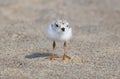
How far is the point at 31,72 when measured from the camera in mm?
6941

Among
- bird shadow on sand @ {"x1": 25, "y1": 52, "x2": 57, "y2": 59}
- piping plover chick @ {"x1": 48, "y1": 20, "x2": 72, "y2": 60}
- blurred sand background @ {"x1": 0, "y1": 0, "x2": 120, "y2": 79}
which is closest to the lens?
blurred sand background @ {"x1": 0, "y1": 0, "x2": 120, "y2": 79}

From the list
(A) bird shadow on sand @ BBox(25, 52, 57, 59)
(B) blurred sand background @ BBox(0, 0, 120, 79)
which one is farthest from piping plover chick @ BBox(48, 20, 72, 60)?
(A) bird shadow on sand @ BBox(25, 52, 57, 59)

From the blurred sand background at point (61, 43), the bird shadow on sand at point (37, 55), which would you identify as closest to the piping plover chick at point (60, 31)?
the blurred sand background at point (61, 43)

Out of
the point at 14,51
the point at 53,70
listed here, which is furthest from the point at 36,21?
the point at 53,70

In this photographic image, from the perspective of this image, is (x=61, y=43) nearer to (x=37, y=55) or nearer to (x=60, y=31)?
(x=37, y=55)

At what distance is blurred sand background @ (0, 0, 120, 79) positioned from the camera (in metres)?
7.03

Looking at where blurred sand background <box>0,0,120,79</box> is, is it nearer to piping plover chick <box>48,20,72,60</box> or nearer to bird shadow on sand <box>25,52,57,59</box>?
bird shadow on sand <box>25,52,57,59</box>

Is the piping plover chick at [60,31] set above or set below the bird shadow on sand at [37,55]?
above

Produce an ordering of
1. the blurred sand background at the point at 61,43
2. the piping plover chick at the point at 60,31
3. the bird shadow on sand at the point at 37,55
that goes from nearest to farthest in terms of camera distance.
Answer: the blurred sand background at the point at 61,43 → the piping plover chick at the point at 60,31 → the bird shadow on sand at the point at 37,55

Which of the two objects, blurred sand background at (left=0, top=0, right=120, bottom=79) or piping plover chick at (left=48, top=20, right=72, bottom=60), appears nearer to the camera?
blurred sand background at (left=0, top=0, right=120, bottom=79)

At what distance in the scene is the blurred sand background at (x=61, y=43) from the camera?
23.1 ft

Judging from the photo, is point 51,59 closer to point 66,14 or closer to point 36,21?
point 36,21

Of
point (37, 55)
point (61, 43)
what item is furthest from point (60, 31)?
point (61, 43)

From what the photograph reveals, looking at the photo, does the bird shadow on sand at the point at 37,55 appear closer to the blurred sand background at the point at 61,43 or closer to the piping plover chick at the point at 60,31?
the blurred sand background at the point at 61,43
